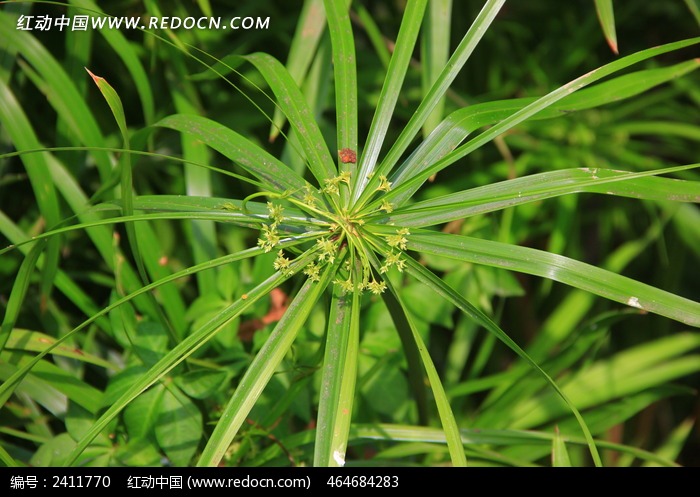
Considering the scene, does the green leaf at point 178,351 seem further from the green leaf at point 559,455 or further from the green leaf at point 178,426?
the green leaf at point 559,455

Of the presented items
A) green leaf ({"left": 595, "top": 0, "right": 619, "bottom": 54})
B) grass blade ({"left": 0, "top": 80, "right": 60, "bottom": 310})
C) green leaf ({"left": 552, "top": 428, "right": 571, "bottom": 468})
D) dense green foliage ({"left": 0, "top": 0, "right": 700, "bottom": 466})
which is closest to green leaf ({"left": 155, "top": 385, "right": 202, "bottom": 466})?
dense green foliage ({"left": 0, "top": 0, "right": 700, "bottom": 466})

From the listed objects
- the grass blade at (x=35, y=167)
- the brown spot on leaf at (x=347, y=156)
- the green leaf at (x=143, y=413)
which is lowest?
the green leaf at (x=143, y=413)

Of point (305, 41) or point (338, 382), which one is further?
point (305, 41)

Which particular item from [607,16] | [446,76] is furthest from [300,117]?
[607,16]

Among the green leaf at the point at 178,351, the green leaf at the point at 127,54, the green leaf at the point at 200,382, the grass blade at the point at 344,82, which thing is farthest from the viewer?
the green leaf at the point at 127,54

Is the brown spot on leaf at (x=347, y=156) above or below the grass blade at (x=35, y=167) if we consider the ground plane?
below

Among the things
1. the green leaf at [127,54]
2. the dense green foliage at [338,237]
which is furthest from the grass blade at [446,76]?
the green leaf at [127,54]

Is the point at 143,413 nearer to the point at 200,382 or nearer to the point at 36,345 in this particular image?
the point at 200,382

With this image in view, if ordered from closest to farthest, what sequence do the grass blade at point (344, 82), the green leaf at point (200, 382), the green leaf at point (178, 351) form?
1. the green leaf at point (178, 351)
2. the grass blade at point (344, 82)
3. the green leaf at point (200, 382)
